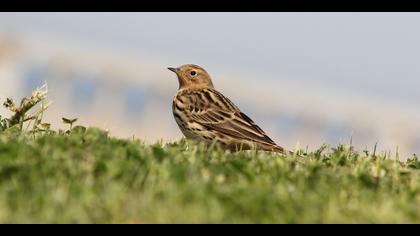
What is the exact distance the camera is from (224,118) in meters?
15.5

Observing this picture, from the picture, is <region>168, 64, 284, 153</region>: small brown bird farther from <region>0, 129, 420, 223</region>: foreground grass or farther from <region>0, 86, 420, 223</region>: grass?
<region>0, 129, 420, 223</region>: foreground grass

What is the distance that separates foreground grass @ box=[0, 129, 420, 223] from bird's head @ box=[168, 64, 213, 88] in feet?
23.4

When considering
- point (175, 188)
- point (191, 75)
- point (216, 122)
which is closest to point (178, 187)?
point (175, 188)

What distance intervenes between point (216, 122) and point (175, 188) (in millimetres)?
7598

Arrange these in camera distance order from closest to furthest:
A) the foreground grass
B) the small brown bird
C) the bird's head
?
1. the foreground grass
2. the small brown bird
3. the bird's head

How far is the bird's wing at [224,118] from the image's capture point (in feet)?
49.1

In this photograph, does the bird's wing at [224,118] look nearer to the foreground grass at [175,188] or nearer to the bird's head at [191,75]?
the bird's head at [191,75]

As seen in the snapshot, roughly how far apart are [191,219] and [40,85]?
6.82 m

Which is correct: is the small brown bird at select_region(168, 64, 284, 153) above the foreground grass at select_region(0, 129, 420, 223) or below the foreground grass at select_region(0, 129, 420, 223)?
above

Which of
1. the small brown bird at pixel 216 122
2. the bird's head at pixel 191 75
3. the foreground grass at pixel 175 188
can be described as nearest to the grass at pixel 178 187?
the foreground grass at pixel 175 188

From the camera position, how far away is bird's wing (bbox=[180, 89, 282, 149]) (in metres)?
15.0

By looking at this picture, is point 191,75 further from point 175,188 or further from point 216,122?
point 175,188

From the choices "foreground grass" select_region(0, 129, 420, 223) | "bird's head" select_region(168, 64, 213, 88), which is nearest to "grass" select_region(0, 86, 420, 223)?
"foreground grass" select_region(0, 129, 420, 223)
